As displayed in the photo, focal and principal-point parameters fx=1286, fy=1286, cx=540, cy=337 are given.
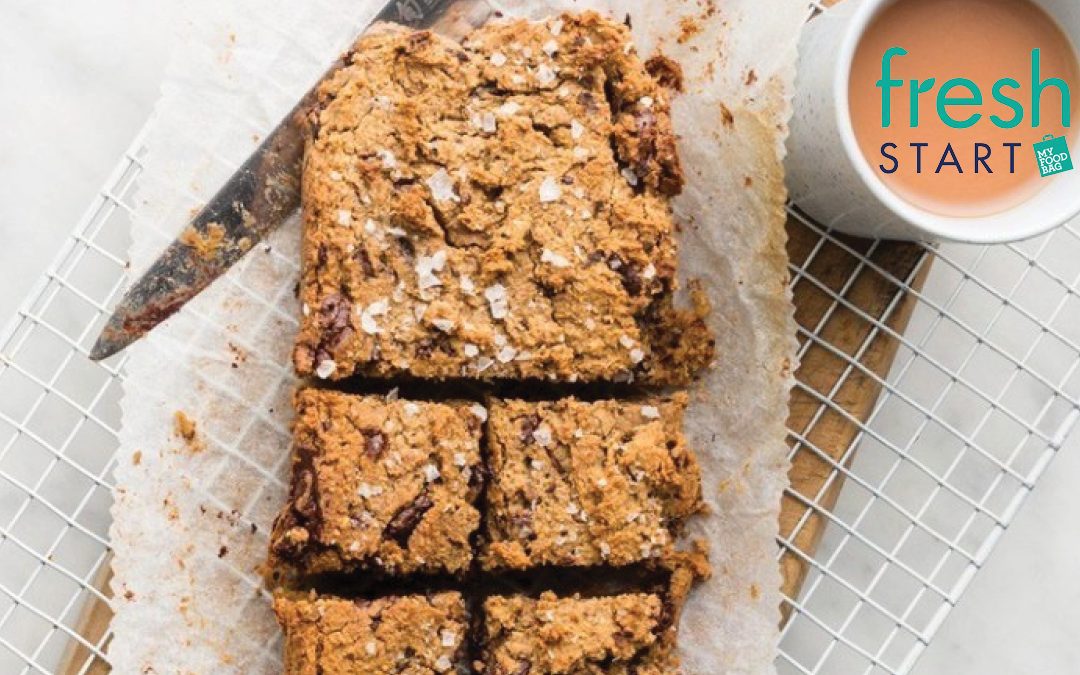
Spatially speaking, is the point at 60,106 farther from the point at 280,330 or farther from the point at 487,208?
the point at 487,208

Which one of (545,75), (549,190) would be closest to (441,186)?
(549,190)

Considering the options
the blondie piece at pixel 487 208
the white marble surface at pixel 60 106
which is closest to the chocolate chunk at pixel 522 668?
the blondie piece at pixel 487 208

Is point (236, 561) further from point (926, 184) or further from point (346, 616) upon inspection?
point (926, 184)

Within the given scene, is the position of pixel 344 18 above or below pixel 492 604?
above

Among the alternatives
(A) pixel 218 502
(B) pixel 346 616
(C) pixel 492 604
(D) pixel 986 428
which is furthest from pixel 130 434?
(D) pixel 986 428

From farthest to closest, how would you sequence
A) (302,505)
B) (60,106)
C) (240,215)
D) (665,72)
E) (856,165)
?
(60,106) → (240,215) → (665,72) → (302,505) → (856,165)

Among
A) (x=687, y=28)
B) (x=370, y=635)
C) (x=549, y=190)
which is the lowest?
(x=370, y=635)
